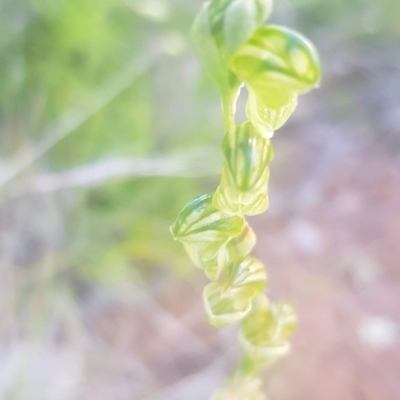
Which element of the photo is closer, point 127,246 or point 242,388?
point 242,388

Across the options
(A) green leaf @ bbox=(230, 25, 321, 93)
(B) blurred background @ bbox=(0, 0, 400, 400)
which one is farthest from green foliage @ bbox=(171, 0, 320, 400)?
(B) blurred background @ bbox=(0, 0, 400, 400)

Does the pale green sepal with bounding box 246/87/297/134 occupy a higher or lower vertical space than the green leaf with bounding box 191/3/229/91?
lower

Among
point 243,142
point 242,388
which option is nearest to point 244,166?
point 243,142

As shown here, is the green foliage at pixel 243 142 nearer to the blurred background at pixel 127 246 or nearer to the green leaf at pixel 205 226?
the green leaf at pixel 205 226

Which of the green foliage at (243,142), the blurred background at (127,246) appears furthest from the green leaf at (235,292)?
the blurred background at (127,246)

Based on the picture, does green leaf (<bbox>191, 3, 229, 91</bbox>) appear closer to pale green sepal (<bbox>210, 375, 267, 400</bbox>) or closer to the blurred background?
pale green sepal (<bbox>210, 375, 267, 400</bbox>)

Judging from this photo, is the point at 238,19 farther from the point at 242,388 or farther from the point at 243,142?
the point at 242,388
